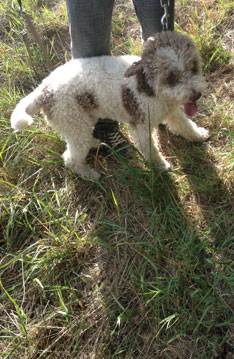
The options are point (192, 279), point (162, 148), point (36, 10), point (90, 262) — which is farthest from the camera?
point (36, 10)

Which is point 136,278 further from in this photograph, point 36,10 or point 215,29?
point 36,10

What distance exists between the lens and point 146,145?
7.19 ft

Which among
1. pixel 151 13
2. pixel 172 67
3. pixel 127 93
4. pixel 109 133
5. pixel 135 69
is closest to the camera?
pixel 172 67

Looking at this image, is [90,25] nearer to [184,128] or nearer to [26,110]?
[26,110]

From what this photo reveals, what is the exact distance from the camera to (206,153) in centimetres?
234

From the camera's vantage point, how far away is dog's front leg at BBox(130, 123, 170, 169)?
214cm

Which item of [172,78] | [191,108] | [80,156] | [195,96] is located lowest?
[80,156]

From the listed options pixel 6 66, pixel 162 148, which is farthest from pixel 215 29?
pixel 6 66

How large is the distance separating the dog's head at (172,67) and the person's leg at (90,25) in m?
0.48

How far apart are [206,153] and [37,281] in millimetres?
1608

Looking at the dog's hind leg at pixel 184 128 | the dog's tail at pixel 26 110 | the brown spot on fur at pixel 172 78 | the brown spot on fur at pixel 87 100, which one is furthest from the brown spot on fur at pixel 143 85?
the dog's tail at pixel 26 110

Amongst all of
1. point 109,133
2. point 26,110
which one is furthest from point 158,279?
point 26,110

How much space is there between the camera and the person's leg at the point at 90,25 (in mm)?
1934

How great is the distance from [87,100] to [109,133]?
1.87 feet
